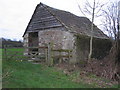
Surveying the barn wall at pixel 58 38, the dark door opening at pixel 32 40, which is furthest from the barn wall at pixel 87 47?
the dark door opening at pixel 32 40

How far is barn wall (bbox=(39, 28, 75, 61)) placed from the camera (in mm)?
12586

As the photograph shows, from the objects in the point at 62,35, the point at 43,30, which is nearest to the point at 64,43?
the point at 62,35

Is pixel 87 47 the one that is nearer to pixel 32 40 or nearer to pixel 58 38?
pixel 58 38

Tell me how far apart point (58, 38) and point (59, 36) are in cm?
20

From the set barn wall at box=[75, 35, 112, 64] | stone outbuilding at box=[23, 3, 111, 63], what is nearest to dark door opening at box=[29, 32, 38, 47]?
stone outbuilding at box=[23, 3, 111, 63]

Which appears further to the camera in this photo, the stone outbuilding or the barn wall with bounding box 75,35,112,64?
the barn wall with bounding box 75,35,112,64

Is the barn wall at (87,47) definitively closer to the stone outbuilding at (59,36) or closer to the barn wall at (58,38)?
the stone outbuilding at (59,36)

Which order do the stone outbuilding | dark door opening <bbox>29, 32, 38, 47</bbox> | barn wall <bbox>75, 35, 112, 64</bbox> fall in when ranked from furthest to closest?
dark door opening <bbox>29, 32, 38, 47</bbox>, barn wall <bbox>75, 35, 112, 64</bbox>, the stone outbuilding

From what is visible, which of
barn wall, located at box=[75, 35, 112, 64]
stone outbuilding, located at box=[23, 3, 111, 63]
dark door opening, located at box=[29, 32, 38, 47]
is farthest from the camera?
dark door opening, located at box=[29, 32, 38, 47]

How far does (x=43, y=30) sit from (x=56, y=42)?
6.49ft

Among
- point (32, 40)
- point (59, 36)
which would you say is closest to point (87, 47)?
point (59, 36)

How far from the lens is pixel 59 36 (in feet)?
43.4

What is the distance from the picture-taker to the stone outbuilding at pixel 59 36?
12547 mm

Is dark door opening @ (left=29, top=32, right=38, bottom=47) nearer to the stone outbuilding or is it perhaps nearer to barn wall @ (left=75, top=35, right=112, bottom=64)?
the stone outbuilding
